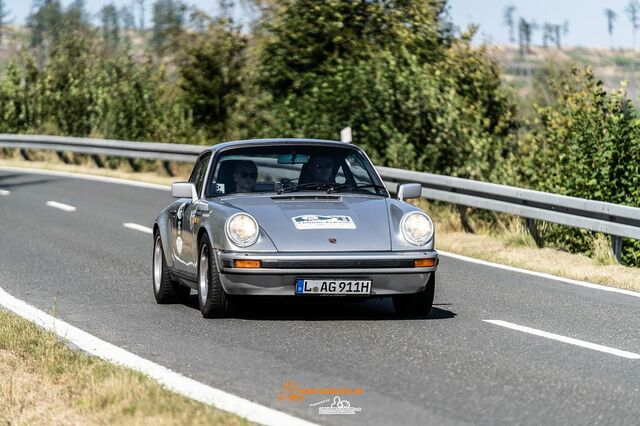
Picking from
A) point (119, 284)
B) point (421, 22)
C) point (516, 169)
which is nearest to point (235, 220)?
point (119, 284)

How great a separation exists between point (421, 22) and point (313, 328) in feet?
61.9

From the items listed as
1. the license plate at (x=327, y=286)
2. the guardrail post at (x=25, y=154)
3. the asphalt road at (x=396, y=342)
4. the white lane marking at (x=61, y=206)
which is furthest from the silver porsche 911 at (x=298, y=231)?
the guardrail post at (x=25, y=154)

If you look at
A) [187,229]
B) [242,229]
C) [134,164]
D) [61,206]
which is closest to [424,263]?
[242,229]

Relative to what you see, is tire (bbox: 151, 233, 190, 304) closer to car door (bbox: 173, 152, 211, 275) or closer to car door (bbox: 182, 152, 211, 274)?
car door (bbox: 173, 152, 211, 275)

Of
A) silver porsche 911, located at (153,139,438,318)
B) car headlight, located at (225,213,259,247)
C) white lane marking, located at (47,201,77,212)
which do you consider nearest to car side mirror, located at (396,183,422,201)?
silver porsche 911, located at (153,139,438,318)

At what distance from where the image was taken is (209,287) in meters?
9.32

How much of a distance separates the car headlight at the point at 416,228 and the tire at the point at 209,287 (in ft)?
4.57

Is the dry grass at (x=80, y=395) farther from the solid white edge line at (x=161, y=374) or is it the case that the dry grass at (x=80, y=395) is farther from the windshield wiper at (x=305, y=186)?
the windshield wiper at (x=305, y=186)

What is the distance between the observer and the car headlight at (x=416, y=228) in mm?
9258

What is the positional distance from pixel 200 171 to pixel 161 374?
396cm

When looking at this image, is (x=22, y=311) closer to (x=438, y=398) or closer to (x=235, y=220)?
(x=235, y=220)

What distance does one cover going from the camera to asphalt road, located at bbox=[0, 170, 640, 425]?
6.30 meters

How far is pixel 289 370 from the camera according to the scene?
7.23 meters

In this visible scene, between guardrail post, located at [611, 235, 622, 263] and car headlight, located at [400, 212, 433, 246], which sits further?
guardrail post, located at [611, 235, 622, 263]
